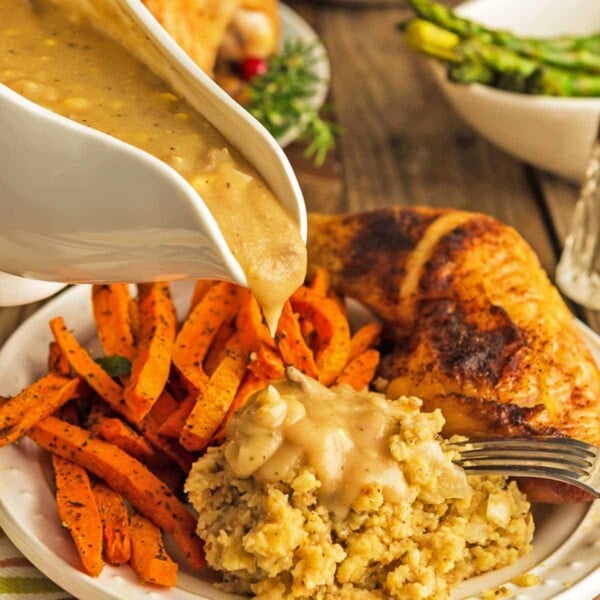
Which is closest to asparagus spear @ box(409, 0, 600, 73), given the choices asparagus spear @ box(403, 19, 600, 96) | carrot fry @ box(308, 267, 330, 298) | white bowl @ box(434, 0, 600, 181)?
asparagus spear @ box(403, 19, 600, 96)

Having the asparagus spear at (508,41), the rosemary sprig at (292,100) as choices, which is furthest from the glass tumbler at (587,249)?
the rosemary sprig at (292,100)

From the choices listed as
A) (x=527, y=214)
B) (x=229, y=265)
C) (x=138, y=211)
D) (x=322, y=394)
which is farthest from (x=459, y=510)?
(x=527, y=214)

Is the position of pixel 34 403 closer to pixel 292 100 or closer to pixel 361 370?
pixel 361 370

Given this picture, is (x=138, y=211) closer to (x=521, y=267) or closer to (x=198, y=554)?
(x=198, y=554)

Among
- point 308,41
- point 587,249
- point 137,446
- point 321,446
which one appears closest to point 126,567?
point 137,446

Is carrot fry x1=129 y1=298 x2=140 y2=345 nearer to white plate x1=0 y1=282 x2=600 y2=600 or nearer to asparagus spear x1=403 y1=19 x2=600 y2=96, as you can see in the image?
white plate x1=0 y1=282 x2=600 y2=600

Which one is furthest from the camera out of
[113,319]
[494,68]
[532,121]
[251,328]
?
[494,68]
